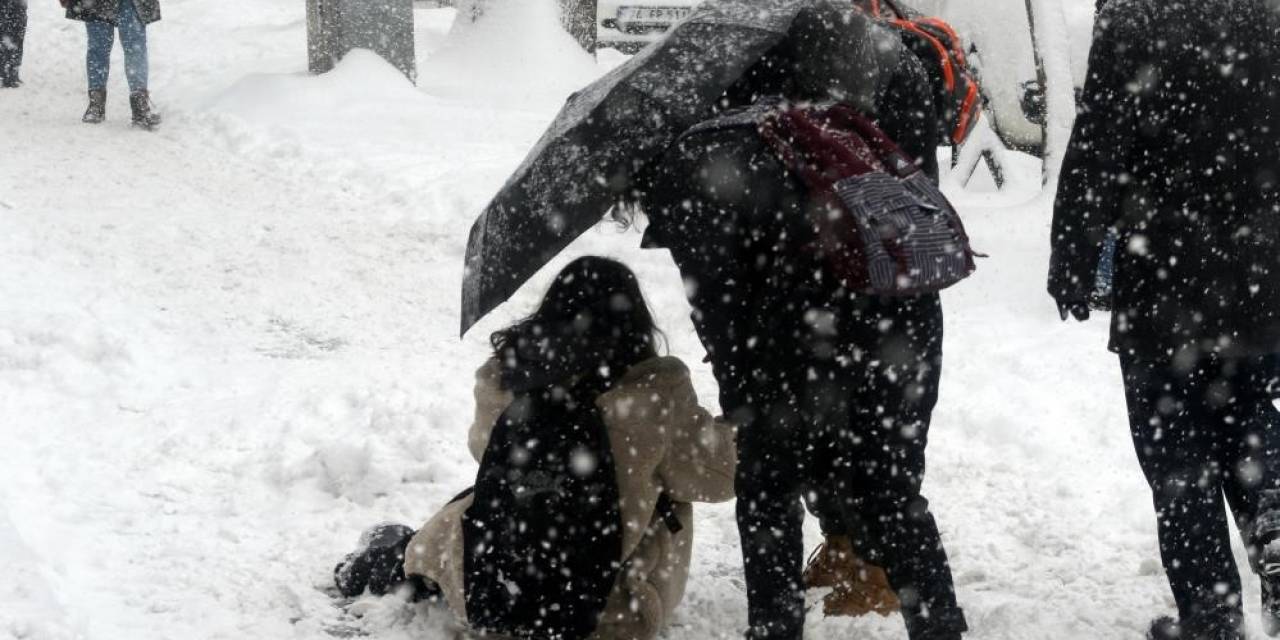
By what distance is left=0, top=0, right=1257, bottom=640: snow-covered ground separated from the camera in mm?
3840

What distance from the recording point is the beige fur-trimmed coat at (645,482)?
3.42 meters

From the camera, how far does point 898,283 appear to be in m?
2.88

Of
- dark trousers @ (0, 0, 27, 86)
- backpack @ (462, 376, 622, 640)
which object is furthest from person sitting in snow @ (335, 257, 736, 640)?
dark trousers @ (0, 0, 27, 86)

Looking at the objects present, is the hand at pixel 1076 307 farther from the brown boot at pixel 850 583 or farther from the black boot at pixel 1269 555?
the brown boot at pixel 850 583

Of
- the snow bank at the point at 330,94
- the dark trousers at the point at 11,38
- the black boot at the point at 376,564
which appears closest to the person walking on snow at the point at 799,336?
the black boot at the point at 376,564

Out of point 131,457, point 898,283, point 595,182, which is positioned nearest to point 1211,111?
point 898,283

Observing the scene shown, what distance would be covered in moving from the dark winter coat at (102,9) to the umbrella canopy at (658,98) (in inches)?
313

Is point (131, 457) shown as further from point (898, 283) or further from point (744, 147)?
point (898, 283)

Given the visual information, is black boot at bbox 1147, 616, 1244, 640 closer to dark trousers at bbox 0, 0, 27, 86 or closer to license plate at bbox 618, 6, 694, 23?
license plate at bbox 618, 6, 694, 23

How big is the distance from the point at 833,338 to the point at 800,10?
762 millimetres

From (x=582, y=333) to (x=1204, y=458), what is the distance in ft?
5.17

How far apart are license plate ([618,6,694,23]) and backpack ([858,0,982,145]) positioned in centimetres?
899

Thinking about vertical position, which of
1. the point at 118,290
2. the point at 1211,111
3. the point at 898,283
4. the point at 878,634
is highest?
the point at 1211,111

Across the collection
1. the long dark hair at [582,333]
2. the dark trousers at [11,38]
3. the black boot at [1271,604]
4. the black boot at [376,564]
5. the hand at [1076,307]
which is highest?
the hand at [1076,307]
